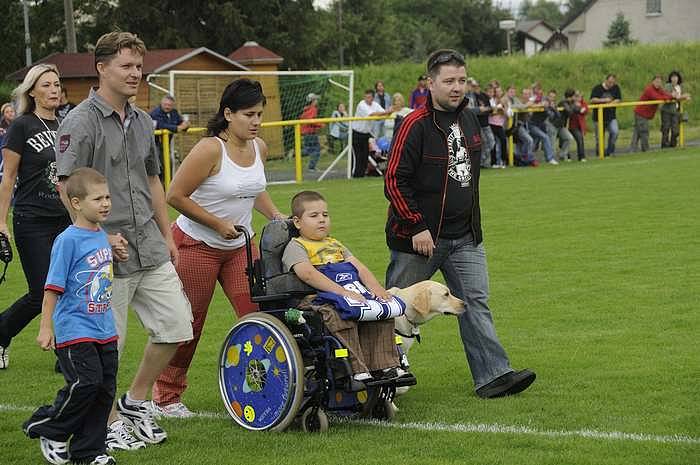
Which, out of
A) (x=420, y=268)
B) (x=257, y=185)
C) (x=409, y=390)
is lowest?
(x=409, y=390)

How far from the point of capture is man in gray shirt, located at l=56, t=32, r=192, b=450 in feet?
21.1

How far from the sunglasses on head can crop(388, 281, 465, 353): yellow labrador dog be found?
1.35 m

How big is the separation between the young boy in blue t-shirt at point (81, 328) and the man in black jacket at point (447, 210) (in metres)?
2.13

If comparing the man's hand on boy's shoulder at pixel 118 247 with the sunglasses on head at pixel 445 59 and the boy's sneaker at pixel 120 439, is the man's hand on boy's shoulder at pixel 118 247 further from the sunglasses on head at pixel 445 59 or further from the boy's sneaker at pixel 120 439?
the sunglasses on head at pixel 445 59

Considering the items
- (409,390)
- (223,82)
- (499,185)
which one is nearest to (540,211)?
(499,185)

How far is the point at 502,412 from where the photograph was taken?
23.4 feet

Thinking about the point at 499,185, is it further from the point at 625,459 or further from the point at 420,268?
the point at 625,459

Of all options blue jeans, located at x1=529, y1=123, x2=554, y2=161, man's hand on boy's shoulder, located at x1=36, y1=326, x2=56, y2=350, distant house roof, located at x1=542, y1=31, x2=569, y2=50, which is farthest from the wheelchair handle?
distant house roof, located at x1=542, y1=31, x2=569, y2=50

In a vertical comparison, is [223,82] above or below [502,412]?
above

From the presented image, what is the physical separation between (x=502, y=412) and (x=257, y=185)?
2001mm

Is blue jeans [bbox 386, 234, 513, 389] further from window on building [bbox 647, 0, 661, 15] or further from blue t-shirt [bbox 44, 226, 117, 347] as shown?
window on building [bbox 647, 0, 661, 15]

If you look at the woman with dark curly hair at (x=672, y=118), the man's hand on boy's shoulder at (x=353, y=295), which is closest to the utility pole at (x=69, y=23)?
the woman with dark curly hair at (x=672, y=118)

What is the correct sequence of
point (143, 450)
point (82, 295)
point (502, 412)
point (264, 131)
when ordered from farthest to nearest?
point (264, 131)
point (502, 412)
point (143, 450)
point (82, 295)

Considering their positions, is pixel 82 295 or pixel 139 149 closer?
pixel 82 295
